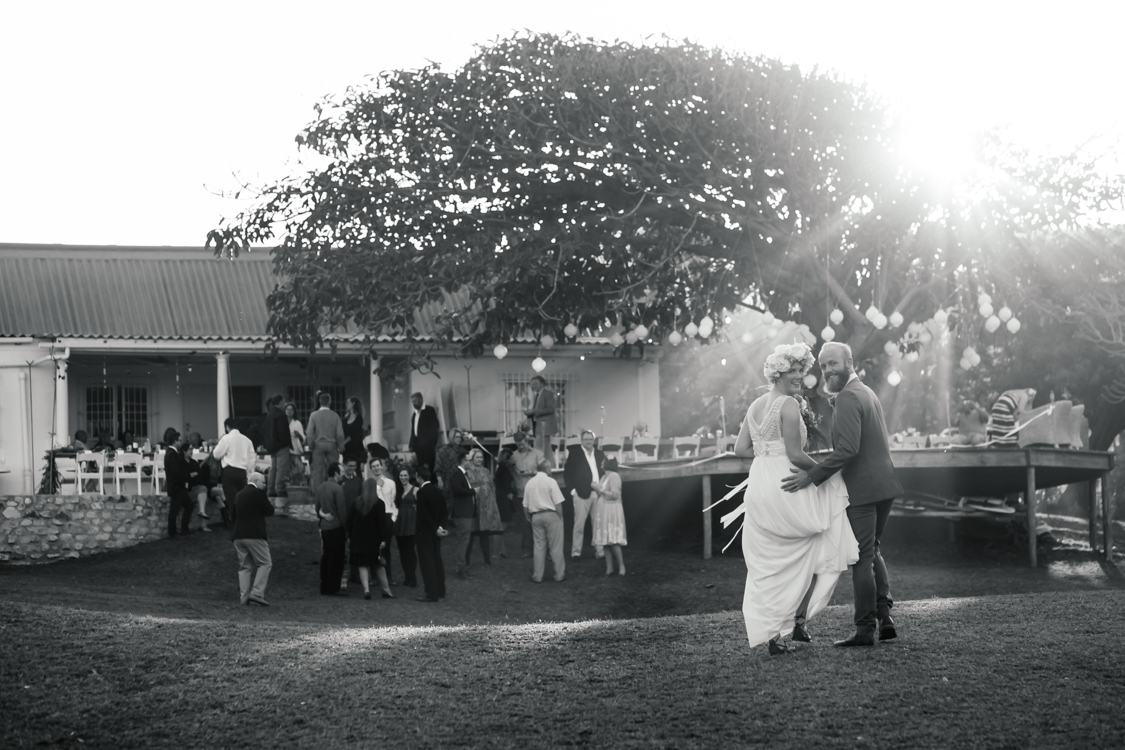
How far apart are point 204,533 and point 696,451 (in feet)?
28.4

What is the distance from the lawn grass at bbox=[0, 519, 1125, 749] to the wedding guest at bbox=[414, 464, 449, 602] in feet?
16.8

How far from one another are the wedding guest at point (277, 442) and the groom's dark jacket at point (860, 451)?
522 inches

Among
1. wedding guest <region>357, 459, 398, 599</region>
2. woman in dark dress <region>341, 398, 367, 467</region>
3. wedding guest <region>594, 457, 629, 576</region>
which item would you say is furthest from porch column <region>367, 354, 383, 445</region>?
wedding guest <region>357, 459, 398, 599</region>

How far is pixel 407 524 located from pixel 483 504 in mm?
2121

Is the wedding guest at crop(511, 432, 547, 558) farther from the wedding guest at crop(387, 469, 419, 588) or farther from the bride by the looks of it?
the bride

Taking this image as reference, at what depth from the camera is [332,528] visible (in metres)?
17.1

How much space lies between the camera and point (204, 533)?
70.0 feet

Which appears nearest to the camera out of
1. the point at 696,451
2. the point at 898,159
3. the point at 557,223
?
the point at 898,159

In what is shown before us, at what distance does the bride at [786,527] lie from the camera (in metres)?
8.06

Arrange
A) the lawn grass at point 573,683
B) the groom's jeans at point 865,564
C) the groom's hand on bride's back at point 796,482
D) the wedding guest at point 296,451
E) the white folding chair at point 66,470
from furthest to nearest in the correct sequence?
the wedding guest at point 296,451, the white folding chair at point 66,470, the groom's jeans at point 865,564, the groom's hand on bride's back at point 796,482, the lawn grass at point 573,683

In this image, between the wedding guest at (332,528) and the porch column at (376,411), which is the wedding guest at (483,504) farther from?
the porch column at (376,411)

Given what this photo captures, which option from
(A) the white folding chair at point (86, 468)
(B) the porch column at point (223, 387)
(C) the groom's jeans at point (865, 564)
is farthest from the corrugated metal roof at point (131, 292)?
(C) the groom's jeans at point (865, 564)

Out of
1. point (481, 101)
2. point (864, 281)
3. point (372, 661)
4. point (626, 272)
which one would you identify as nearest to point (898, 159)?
point (864, 281)

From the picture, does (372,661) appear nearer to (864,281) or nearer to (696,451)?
(864,281)
